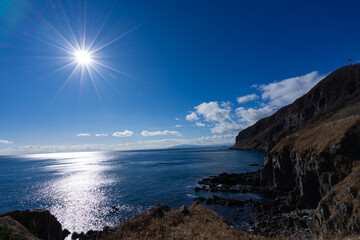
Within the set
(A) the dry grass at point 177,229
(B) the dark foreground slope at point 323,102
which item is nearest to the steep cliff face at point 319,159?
(A) the dry grass at point 177,229

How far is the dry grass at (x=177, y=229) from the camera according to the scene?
9.28 metres

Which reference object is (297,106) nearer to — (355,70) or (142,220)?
(355,70)

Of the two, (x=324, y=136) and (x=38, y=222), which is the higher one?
(x=324, y=136)

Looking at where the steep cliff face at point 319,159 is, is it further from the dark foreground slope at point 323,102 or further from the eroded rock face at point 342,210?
the dark foreground slope at point 323,102

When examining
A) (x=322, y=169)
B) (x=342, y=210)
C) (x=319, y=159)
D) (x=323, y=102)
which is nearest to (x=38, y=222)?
(x=342, y=210)

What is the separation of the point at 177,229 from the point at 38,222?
11836 mm

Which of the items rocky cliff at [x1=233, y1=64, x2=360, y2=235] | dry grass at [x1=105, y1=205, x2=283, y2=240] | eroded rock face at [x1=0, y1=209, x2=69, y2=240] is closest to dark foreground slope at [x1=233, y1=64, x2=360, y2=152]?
rocky cliff at [x1=233, y1=64, x2=360, y2=235]

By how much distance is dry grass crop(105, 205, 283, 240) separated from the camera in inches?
365

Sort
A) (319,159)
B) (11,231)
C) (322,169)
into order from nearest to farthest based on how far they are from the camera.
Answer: (11,231)
(322,169)
(319,159)

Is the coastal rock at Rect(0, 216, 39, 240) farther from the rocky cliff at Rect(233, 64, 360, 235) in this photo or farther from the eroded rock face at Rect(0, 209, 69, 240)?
the rocky cliff at Rect(233, 64, 360, 235)

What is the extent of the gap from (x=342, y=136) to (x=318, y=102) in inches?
5840

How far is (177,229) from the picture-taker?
11.1 metres

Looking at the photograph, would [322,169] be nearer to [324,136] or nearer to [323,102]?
[324,136]

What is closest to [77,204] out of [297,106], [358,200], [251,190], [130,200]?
[130,200]
